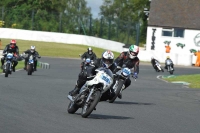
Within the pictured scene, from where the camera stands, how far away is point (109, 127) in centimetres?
1084

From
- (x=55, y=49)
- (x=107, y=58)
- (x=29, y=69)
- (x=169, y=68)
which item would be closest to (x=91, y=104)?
(x=107, y=58)

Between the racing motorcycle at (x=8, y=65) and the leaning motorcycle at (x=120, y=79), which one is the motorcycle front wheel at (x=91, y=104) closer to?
the leaning motorcycle at (x=120, y=79)

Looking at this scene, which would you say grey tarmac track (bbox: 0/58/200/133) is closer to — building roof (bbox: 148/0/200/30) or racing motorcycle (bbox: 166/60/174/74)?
racing motorcycle (bbox: 166/60/174/74)

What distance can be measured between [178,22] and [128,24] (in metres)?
4.88

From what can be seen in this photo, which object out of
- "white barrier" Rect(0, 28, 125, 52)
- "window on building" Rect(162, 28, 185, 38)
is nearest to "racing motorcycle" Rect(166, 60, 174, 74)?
"white barrier" Rect(0, 28, 125, 52)

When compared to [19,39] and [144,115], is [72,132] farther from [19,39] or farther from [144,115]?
[19,39]

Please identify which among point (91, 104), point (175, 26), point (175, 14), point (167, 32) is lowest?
point (91, 104)

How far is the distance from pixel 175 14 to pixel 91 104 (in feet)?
178

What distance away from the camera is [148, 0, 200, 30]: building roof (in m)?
64.2

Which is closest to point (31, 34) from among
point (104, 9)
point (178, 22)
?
point (178, 22)

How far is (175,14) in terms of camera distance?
213 feet

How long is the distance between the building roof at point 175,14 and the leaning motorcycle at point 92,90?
5245cm

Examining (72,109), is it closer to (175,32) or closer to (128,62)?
(128,62)

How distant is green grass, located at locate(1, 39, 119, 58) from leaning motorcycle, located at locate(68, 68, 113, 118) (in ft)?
143
